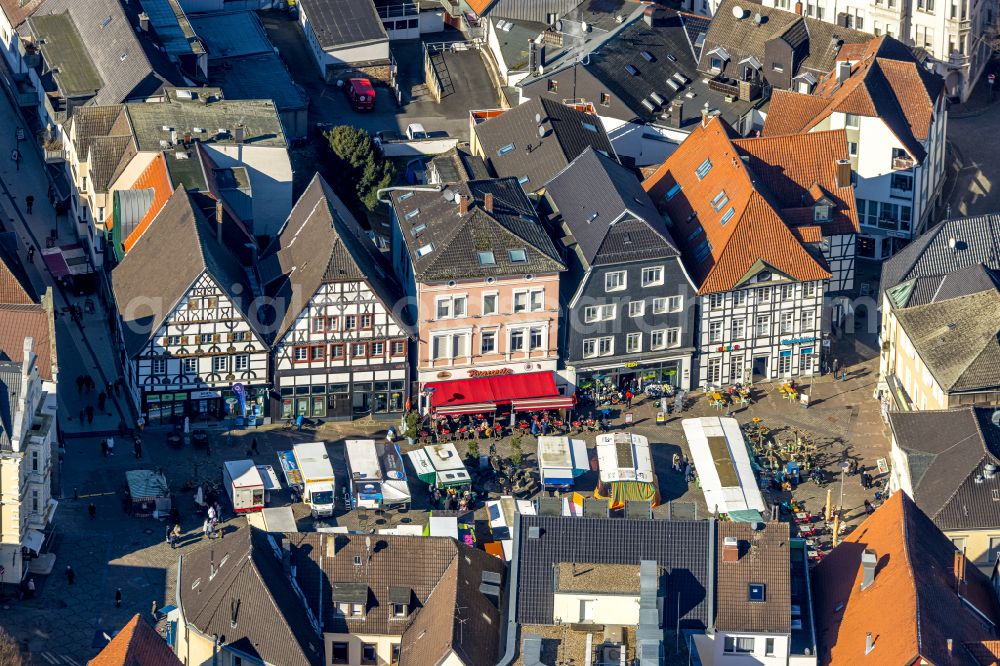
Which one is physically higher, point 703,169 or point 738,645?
point 703,169

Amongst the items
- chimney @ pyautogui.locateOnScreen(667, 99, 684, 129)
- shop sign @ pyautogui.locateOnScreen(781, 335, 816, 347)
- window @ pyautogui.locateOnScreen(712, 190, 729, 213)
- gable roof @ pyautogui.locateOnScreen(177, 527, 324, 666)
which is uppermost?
chimney @ pyautogui.locateOnScreen(667, 99, 684, 129)

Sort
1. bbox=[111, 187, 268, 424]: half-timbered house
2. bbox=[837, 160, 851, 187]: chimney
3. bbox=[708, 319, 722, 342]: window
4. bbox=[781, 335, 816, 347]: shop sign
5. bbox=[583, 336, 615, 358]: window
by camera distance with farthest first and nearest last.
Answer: bbox=[837, 160, 851, 187]: chimney → bbox=[781, 335, 816, 347]: shop sign → bbox=[708, 319, 722, 342]: window → bbox=[583, 336, 615, 358]: window → bbox=[111, 187, 268, 424]: half-timbered house

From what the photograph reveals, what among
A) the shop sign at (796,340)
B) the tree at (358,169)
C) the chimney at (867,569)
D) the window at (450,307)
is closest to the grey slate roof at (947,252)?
the shop sign at (796,340)

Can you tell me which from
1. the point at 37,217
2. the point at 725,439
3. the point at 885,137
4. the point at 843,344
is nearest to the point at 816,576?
the point at 725,439

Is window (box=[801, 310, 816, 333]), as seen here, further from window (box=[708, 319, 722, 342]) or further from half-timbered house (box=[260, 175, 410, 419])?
half-timbered house (box=[260, 175, 410, 419])

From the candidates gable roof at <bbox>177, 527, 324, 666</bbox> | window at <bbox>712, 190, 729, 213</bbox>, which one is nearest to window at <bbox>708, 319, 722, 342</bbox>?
window at <bbox>712, 190, 729, 213</bbox>

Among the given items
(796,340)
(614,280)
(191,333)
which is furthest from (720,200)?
(191,333)

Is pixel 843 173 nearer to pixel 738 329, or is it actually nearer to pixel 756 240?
pixel 756 240
